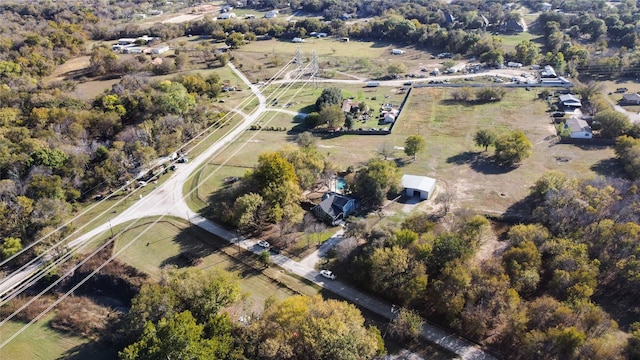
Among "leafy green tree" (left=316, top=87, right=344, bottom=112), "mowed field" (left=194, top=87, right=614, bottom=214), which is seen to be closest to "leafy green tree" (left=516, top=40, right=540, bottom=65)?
"mowed field" (left=194, top=87, right=614, bottom=214)

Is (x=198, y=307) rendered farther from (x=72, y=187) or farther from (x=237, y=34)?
(x=237, y=34)

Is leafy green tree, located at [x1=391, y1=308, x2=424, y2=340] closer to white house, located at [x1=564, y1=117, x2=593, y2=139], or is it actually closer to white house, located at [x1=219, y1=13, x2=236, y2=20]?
white house, located at [x1=564, y1=117, x2=593, y2=139]

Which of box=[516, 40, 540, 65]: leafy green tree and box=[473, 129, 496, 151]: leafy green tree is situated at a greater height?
box=[516, 40, 540, 65]: leafy green tree

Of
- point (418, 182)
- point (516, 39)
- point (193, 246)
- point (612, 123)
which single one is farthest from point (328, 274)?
point (516, 39)

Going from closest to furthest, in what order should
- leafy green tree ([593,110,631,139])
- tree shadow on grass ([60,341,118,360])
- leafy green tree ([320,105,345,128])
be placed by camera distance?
tree shadow on grass ([60,341,118,360]), leafy green tree ([593,110,631,139]), leafy green tree ([320,105,345,128])

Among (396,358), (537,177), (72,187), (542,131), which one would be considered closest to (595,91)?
(542,131)

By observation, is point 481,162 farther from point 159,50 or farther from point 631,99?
point 159,50

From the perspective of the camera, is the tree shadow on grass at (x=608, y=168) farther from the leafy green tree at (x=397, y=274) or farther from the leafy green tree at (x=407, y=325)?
the leafy green tree at (x=407, y=325)

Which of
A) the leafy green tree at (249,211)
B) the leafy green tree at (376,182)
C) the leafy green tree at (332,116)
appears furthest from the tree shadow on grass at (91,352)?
the leafy green tree at (332,116)
